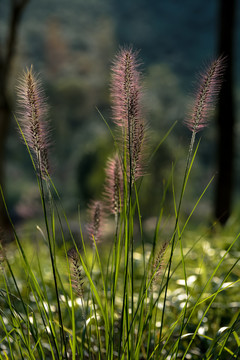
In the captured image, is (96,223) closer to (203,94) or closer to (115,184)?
(115,184)

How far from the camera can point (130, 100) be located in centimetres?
108

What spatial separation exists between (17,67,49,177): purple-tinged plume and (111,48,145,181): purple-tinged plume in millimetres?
188

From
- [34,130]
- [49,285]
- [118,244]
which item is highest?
[34,130]

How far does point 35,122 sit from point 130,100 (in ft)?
0.75

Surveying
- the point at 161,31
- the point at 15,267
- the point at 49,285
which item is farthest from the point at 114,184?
the point at 161,31

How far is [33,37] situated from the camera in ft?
120

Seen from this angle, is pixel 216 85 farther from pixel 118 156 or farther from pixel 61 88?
pixel 61 88

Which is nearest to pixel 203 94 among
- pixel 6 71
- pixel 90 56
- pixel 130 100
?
pixel 130 100

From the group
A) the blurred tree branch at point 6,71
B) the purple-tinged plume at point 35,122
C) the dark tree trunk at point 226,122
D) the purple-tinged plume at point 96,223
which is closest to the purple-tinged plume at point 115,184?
the purple-tinged plume at point 96,223

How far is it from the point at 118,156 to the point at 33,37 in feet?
124

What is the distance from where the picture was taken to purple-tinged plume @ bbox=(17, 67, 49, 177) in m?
1.07

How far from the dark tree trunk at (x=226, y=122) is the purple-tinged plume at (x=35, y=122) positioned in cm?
440

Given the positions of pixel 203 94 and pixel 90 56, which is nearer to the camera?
pixel 203 94

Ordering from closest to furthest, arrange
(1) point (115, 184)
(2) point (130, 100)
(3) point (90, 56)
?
(2) point (130, 100), (1) point (115, 184), (3) point (90, 56)
